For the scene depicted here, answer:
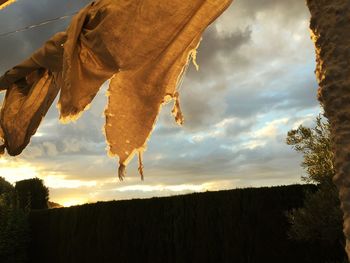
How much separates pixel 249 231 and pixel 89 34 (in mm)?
5790

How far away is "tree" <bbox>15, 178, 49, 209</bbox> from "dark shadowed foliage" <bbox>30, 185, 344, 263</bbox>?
569cm

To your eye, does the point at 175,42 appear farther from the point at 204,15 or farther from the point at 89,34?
the point at 89,34

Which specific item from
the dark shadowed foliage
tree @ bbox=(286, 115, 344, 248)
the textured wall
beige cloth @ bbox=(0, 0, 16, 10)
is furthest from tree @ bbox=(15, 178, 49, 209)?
the textured wall

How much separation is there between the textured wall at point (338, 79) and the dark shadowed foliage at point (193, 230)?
6329 millimetres

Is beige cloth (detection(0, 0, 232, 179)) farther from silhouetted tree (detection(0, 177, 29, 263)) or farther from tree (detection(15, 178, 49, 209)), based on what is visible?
tree (detection(15, 178, 49, 209))

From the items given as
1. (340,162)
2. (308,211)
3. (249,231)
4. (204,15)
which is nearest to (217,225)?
(249,231)

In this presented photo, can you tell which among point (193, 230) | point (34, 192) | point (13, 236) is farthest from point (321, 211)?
point (34, 192)

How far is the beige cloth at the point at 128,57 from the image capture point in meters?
3.19

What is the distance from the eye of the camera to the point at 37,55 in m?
3.78

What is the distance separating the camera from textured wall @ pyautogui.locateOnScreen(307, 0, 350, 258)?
5.39ft

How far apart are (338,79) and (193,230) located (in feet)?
25.3

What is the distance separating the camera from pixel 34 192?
712 inches

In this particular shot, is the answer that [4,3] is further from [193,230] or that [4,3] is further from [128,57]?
[193,230]

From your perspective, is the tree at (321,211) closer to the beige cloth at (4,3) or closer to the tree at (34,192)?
the beige cloth at (4,3)
